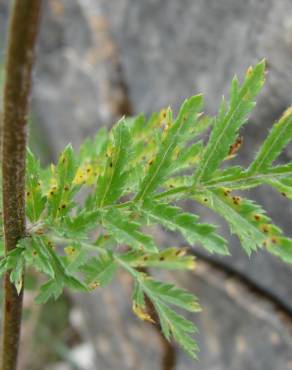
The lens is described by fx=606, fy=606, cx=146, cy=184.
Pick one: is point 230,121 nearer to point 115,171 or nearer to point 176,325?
point 115,171

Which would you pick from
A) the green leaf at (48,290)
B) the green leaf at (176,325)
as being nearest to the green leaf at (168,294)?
the green leaf at (176,325)

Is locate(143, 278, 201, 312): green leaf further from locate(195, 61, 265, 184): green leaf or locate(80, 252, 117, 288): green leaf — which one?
locate(195, 61, 265, 184): green leaf

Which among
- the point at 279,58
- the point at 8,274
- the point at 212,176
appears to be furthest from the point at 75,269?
the point at 279,58

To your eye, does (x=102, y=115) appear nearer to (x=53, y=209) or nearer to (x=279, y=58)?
(x=279, y=58)

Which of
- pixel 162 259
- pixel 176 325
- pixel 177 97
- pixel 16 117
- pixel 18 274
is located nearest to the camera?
pixel 16 117

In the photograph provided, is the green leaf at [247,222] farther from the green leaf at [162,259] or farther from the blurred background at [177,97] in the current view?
the blurred background at [177,97]

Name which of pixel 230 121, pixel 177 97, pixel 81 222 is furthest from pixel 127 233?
pixel 177 97
